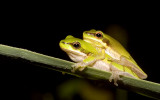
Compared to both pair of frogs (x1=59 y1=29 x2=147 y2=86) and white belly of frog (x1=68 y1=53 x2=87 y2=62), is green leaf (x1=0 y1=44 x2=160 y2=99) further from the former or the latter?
white belly of frog (x1=68 y1=53 x2=87 y2=62)

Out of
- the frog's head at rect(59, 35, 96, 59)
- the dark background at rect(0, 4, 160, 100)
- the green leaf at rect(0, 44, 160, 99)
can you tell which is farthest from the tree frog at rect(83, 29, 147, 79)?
the dark background at rect(0, 4, 160, 100)

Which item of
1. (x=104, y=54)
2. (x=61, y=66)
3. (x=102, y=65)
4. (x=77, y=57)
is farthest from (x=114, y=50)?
(x=61, y=66)

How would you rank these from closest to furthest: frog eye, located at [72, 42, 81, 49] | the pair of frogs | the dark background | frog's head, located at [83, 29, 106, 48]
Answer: the pair of frogs, frog eye, located at [72, 42, 81, 49], frog's head, located at [83, 29, 106, 48], the dark background

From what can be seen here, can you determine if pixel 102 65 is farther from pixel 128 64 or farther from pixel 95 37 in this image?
pixel 95 37

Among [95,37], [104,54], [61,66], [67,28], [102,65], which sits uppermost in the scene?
[67,28]

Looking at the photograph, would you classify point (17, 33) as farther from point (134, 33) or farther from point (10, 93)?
point (134, 33)

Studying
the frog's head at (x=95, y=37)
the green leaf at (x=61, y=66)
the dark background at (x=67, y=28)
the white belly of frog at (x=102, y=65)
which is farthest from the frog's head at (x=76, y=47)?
the dark background at (x=67, y=28)

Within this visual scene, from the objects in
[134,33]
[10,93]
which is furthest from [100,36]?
[134,33]

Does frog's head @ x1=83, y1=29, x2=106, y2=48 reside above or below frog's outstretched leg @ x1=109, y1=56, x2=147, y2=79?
above

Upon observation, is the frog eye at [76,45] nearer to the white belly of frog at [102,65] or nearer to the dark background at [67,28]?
the white belly of frog at [102,65]
